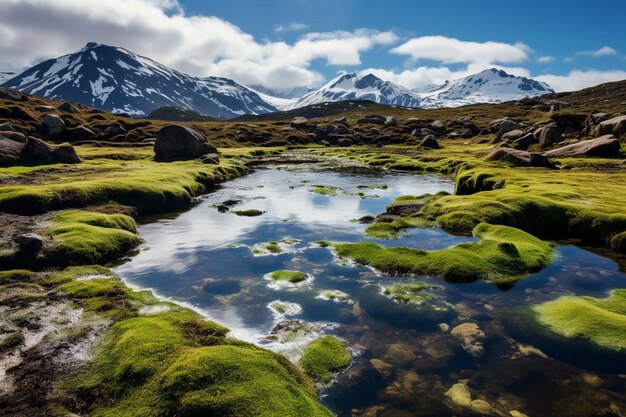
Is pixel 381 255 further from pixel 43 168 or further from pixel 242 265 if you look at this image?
pixel 43 168

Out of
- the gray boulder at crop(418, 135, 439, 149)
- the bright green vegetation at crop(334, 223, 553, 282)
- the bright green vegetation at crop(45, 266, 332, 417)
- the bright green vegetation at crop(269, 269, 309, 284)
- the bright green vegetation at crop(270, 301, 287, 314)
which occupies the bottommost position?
the bright green vegetation at crop(270, 301, 287, 314)

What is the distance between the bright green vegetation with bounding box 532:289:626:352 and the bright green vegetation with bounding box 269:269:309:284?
11.7 metres

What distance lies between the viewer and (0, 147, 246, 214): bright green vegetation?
113 ft

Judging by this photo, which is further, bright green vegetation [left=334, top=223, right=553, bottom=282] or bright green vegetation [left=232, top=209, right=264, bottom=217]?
bright green vegetation [left=232, top=209, right=264, bottom=217]

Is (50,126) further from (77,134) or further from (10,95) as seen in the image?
(10,95)

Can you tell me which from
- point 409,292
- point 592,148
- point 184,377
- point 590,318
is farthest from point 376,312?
point 592,148

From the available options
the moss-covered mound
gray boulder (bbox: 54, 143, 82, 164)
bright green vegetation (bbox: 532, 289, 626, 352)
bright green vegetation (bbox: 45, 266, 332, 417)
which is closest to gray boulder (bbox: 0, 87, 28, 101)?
gray boulder (bbox: 54, 143, 82, 164)

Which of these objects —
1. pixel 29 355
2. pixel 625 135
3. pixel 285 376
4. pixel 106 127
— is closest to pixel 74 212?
pixel 29 355

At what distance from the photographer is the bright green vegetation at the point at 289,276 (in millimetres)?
23050

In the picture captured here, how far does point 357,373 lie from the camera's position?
14.4 metres

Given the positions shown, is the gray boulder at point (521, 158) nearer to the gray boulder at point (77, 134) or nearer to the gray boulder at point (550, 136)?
the gray boulder at point (550, 136)

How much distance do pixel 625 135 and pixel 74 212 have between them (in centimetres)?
8192

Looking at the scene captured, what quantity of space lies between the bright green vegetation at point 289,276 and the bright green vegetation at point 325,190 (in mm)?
29958

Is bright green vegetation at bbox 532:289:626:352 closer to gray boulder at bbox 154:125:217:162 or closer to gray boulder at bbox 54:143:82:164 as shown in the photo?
gray boulder at bbox 54:143:82:164
